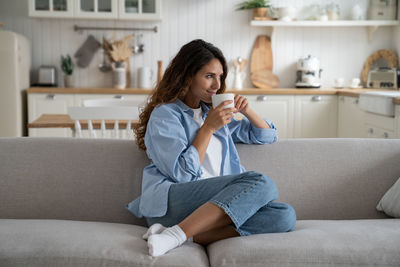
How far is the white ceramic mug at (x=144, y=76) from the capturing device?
4.99m

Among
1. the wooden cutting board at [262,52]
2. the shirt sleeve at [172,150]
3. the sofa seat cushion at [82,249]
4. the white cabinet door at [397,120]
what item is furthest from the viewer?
the wooden cutting board at [262,52]

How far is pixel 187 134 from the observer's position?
187 cm

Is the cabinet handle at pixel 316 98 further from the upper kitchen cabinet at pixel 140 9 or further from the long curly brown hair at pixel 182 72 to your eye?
the long curly brown hair at pixel 182 72

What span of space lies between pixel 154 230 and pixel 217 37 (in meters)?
3.76

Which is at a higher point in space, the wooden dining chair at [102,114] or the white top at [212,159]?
the wooden dining chair at [102,114]

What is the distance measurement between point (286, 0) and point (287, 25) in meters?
0.33

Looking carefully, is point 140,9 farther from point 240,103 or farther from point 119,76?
point 240,103

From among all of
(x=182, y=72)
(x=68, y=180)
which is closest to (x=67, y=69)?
(x=68, y=180)

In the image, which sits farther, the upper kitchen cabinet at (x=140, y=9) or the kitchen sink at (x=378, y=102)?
the upper kitchen cabinet at (x=140, y=9)

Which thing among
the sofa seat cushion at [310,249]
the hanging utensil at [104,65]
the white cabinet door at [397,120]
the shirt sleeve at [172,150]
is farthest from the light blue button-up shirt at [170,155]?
the hanging utensil at [104,65]

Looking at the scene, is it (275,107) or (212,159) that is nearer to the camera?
(212,159)

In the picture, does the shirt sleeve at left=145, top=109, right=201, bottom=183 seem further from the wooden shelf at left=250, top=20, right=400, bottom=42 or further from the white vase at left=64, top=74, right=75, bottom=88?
the white vase at left=64, top=74, right=75, bottom=88

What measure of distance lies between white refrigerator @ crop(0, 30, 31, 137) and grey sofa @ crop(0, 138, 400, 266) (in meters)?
2.63

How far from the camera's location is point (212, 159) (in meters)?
1.89
